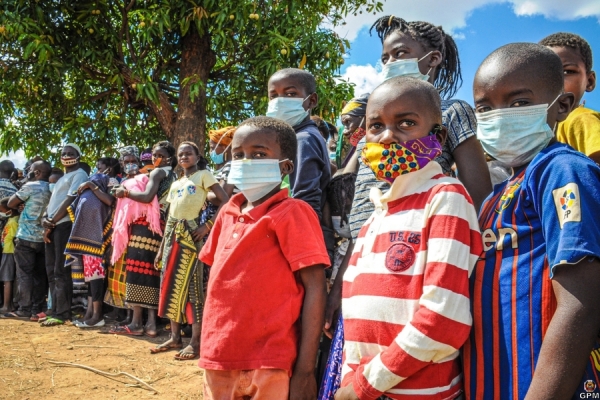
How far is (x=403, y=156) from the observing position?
4.70 feet

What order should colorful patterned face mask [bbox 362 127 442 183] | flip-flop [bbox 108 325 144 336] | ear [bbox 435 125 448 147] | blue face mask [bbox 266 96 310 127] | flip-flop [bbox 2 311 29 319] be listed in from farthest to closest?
flip-flop [bbox 2 311 29 319]
flip-flop [bbox 108 325 144 336]
blue face mask [bbox 266 96 310 127]
ear [bbox 435 125 448 147]
colorful patterned face mask [bbox 362 127 442 183]

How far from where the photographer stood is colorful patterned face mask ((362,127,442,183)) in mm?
1432

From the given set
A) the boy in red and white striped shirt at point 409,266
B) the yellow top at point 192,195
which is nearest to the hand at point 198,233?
the yellow top at point 192,195

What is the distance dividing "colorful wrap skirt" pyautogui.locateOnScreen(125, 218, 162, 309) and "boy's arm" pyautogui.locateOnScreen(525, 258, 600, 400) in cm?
451

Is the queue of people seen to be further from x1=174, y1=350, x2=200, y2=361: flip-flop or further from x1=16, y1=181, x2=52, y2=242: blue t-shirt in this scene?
x1=16, y1=181, x2=52, y2=242: blue t-shirt

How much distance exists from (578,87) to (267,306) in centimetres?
146

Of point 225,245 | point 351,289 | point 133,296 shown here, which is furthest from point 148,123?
point 351,289

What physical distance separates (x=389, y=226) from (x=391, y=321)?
0.26 metres

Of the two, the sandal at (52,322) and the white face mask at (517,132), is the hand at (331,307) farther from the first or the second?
the sandal at (52,322)

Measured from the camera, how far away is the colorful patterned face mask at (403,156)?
1432 millimetres

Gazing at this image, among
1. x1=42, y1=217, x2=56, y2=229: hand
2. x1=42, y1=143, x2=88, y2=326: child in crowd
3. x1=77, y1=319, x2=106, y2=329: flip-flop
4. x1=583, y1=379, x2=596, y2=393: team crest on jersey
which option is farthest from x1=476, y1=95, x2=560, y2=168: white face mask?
x1=42, y1=217, x2=56, y2=229: hand

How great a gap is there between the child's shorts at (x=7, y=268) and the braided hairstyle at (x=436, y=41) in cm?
605

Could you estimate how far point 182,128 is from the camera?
23.5 feet

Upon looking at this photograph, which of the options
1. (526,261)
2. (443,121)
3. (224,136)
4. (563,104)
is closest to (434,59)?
(443,121)
